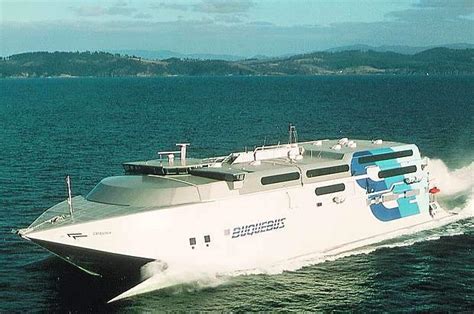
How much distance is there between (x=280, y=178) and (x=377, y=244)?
9.16 metres

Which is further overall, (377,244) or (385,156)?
(385,156)

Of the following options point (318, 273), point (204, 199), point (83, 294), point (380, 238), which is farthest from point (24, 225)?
point (380, 238)

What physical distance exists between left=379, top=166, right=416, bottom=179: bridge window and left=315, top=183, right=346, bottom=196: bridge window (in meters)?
3.99

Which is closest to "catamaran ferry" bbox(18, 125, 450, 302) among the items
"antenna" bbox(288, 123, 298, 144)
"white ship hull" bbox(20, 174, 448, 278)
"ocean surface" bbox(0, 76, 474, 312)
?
"white ship hull" bbox(20, 174, 448, 278)

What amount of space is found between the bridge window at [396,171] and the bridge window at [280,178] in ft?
25.5

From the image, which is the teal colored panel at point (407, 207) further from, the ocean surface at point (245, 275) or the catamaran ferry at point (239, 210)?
the ocean surface at point (245, 275)

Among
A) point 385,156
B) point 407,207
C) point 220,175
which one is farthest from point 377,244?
point 220,175

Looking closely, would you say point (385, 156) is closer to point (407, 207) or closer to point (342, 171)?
point (407, 207)

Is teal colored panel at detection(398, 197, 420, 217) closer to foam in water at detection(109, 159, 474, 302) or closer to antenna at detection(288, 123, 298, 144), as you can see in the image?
foam in water at detection(109, 159, 474, 302)

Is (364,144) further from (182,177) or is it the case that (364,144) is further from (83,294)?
(83,294)

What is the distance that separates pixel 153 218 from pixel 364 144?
21.2 metres

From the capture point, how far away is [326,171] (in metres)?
42.5

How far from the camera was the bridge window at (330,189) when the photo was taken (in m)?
41.5

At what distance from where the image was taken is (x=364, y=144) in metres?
49.7
